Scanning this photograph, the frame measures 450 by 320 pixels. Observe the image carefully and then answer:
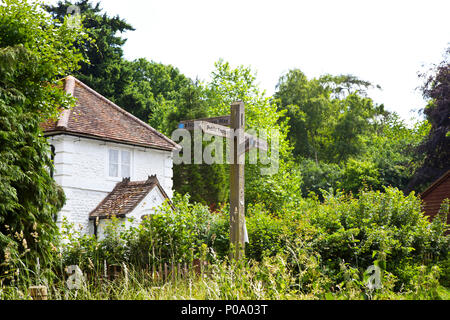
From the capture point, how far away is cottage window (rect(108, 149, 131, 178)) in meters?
21.2

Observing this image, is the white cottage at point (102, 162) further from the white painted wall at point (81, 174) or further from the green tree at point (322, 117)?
the green tree at point (322, 117)

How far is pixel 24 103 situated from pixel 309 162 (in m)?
39.2

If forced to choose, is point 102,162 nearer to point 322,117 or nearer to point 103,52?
point 103,52

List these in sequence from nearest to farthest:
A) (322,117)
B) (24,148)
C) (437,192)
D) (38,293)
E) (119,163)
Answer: (38,293) → (24,148) → (119,163) → (437,192) → (322,117)

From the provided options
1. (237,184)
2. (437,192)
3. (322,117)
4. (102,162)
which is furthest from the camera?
(322,117)

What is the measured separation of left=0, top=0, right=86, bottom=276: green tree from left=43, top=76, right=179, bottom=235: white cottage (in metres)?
7.57

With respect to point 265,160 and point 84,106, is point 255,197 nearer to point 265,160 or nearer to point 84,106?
point 265,160

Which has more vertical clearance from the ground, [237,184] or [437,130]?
[437,130]

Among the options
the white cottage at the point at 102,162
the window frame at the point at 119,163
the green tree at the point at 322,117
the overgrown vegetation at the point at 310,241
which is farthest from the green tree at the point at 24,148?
the green tree at the point at 322,117

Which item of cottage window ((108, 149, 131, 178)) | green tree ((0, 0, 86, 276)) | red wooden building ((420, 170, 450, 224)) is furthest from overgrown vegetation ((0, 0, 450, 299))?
red wooden building ((420, 170, 450, 224))

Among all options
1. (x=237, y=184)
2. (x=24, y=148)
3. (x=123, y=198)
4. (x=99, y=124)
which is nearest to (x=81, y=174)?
(x=123, y=198)

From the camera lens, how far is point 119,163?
70.6 ft

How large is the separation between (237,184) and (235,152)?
0.63m
